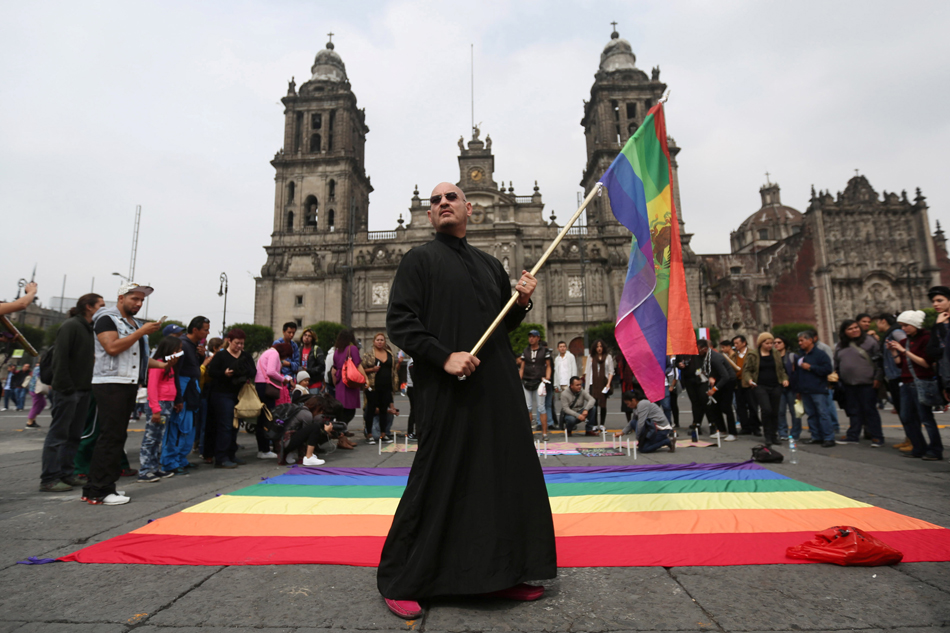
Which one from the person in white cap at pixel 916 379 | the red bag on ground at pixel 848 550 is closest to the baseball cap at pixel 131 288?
the red bag on ground at pixel 848 550

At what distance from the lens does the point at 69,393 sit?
4.92 m

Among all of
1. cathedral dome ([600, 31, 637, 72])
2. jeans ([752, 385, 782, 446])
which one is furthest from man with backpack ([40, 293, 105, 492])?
cathedral dome ([600, 31, 637, 72])

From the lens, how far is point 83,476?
5.30 m

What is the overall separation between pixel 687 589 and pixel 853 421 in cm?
720

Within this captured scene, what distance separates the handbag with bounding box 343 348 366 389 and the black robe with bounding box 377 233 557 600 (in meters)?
5.58

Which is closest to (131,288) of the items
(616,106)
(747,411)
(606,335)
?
(747,411)

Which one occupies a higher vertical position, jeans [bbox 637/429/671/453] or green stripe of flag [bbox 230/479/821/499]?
jeans [bbox 637/429/671/453]

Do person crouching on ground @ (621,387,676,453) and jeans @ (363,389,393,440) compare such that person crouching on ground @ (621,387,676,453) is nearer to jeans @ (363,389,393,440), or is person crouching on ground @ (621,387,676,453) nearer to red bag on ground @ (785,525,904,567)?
jeans @ (363,389,393,440)

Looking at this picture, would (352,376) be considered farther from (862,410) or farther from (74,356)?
(862,410)

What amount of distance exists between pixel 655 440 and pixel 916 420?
3043mm

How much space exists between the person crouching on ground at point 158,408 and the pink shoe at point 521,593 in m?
4.47

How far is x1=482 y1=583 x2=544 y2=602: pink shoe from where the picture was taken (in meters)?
2.16

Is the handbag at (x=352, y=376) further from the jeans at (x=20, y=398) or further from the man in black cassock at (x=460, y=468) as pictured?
the jeans at (x=20, y=398)

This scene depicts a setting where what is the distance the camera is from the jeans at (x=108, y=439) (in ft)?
13.6
